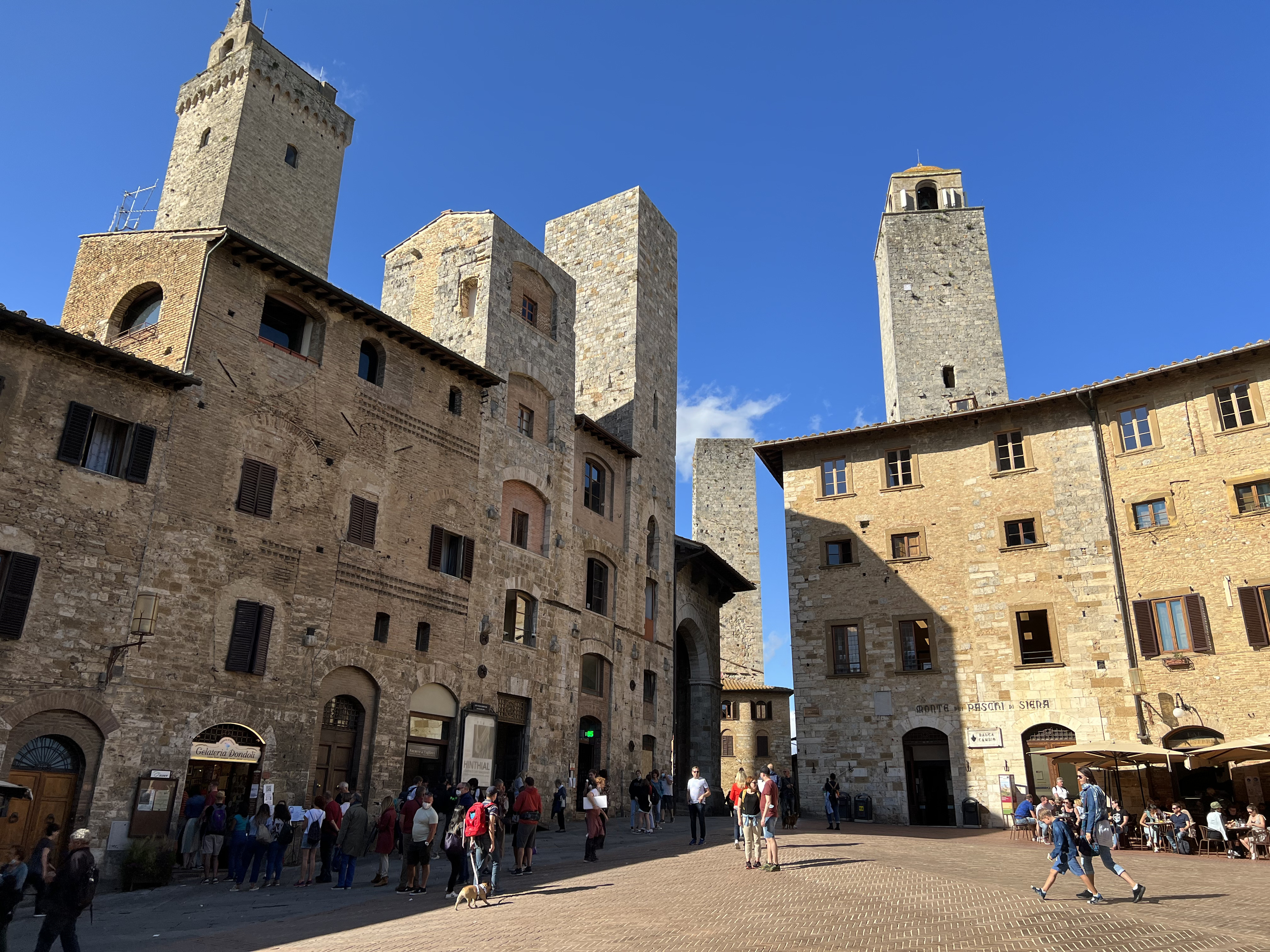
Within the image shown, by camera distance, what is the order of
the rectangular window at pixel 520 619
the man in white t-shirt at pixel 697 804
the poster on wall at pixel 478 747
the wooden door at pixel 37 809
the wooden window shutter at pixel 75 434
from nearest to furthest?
1. the wooden door at pixel 37 809
2. the wooden window shutter at pixel 75 434
3. the man in white t-shirt at pixel 697 804
4. the poster on wall at pixel 478 747
5. the rectangular window at pixel 520 619

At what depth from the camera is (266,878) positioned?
1460cm

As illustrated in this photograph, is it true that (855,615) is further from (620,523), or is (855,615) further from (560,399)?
(560,399)

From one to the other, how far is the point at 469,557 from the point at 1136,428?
18934 millimetres

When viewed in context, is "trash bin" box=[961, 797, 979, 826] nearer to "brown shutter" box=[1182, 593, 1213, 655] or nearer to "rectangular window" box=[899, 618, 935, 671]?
"rectangular window" box=[899, 618, 935, 671]

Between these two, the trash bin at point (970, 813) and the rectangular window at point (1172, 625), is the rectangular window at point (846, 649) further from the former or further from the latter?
the rectangular window at point (1172, 625)

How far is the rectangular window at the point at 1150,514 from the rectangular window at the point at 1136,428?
1.61 meters

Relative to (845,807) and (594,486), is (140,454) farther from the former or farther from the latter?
(845,807)

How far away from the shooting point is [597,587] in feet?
88.5

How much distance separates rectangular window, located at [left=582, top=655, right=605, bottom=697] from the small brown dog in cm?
1341

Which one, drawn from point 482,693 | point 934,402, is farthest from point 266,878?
point 934,402

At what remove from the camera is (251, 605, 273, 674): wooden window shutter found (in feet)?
56.2

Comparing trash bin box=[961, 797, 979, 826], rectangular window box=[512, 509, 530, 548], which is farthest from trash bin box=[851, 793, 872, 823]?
rectangular window box=[512, 509, 530, 548]

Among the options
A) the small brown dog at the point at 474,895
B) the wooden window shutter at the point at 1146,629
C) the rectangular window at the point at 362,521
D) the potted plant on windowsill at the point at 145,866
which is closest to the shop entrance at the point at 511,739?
the rectangular window at the point at 362,521

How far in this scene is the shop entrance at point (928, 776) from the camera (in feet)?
85.8
